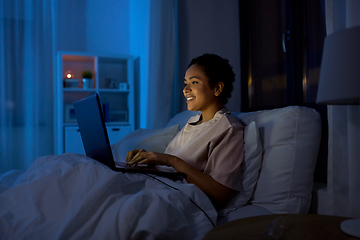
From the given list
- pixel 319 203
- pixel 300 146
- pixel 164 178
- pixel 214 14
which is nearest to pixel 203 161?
pixel 164 178

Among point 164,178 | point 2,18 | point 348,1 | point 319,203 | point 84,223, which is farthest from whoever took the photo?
point 2,18

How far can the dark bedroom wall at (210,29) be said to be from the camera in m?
2.66

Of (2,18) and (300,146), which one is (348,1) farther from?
(2,18)

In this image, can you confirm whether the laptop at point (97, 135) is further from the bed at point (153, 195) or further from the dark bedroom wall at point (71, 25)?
the dark bedroom wall at point (71, 25)

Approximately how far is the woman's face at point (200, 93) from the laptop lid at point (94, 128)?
52 centimetres

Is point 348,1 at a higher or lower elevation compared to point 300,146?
higher

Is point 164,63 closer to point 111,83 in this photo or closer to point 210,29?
point 210,29

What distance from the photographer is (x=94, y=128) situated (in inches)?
47.8

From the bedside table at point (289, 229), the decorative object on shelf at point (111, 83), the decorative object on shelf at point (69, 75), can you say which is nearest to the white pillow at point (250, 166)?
the bedside table at point (289, 229)

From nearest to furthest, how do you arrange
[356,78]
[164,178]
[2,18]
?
[356,78] → [164,178] → [2,18]

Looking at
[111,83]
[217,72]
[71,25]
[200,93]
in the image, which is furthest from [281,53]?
[71,25]

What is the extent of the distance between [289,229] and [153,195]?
0.38 meters

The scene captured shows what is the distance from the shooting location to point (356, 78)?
0.68 meters

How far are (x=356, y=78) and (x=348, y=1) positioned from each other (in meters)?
0.45
